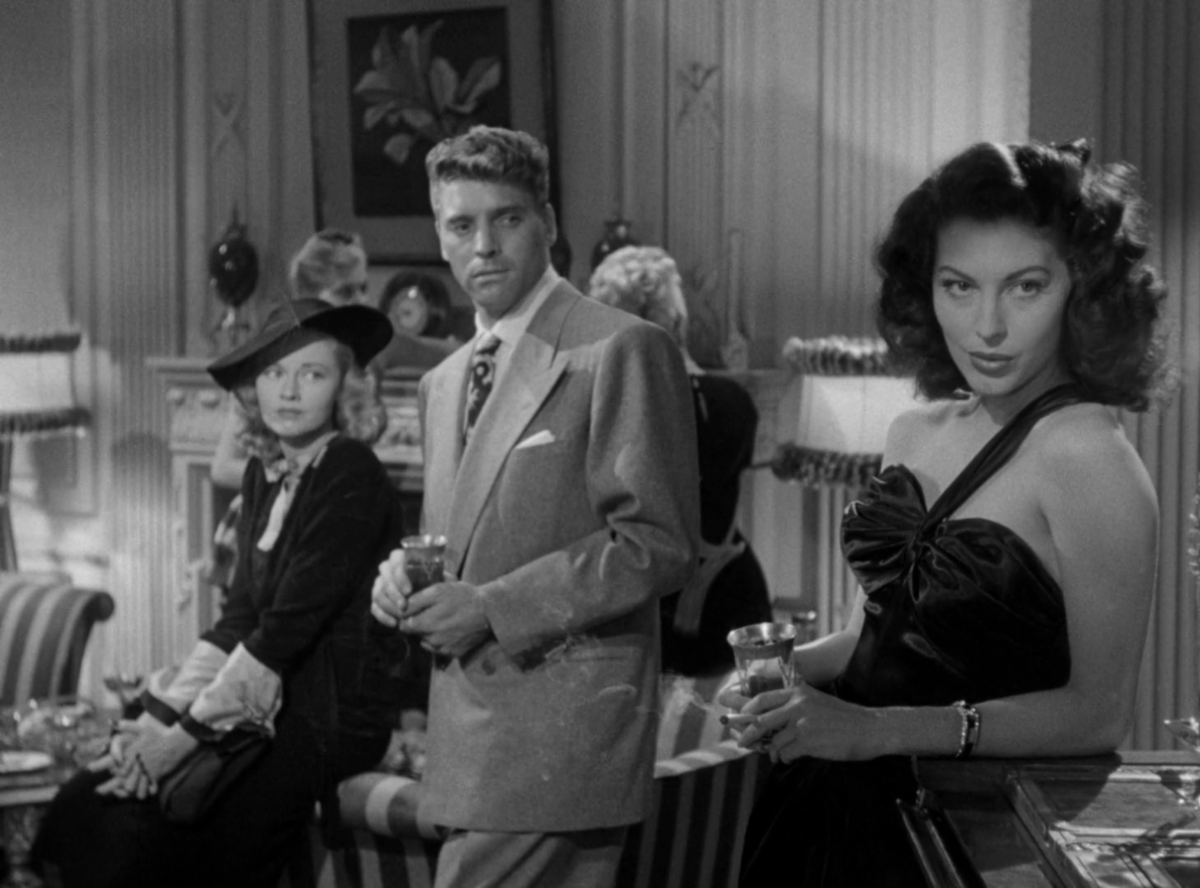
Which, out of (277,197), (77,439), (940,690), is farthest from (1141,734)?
(77,439)

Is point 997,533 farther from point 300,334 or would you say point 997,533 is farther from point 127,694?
point 127,694

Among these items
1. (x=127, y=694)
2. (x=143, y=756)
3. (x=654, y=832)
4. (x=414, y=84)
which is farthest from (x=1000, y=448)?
(x=414, y=84)

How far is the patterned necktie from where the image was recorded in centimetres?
221

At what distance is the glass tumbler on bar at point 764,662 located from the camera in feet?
4.79

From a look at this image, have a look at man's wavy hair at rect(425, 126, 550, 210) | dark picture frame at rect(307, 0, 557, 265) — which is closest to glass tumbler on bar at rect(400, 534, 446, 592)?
man's wavy hair at rect(425, 126, 550, 210)

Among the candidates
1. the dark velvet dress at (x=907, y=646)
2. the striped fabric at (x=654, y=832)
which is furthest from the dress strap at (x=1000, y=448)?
the striped fabric at (x=654, y=832)

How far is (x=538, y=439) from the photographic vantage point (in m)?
2.12

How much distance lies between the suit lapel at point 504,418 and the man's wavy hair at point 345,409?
0.80 m

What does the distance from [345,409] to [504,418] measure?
0.86m

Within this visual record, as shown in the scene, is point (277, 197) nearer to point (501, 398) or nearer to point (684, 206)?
point (684, 206)

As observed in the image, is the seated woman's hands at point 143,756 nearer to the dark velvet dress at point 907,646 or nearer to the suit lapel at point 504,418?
the suit lapel at point 504,418

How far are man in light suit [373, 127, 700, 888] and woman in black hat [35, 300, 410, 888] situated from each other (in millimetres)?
663

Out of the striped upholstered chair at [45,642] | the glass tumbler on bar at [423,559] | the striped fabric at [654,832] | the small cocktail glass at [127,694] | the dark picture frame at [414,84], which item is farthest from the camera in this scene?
the dark picture frame at [414,84]

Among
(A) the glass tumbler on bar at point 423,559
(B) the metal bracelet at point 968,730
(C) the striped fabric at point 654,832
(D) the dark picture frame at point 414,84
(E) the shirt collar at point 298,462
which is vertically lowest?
(C) the striped fabric at point 654,832
